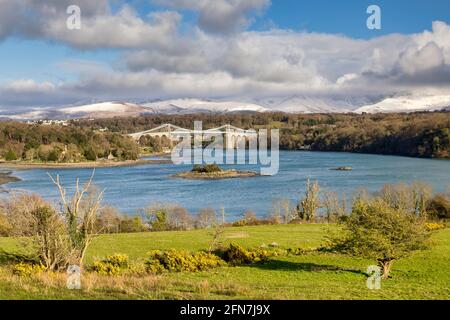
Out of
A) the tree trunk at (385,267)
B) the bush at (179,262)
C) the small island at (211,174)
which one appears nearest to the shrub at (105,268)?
the bush at (179,262)

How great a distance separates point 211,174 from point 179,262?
209 ft

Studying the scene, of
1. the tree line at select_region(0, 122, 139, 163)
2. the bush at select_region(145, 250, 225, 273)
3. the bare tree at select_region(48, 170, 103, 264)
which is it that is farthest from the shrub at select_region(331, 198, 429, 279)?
the tree line at select_region(0, 122, 139, 163)

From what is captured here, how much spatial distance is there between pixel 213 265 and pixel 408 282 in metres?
6.17

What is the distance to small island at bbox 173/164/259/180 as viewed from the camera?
7762 cm

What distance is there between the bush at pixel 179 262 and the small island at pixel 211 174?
59014mm

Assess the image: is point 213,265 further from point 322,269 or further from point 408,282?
point 408,282

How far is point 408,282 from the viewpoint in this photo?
14.1 m

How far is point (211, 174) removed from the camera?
80.2 metres

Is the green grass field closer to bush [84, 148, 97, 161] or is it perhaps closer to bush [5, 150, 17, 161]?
bush [84, 148, 97, 161]

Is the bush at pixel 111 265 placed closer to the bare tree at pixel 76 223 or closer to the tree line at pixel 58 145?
the bare tree at pixel 76 223

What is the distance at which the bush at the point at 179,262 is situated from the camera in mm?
16330

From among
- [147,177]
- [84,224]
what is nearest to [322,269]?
[84,224]

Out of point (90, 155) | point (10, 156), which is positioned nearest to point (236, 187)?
point (90, 155)

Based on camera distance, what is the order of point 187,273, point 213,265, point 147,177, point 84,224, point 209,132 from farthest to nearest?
point 209,132
point 147,177
point 213,265
point 187,273
point 84,224
